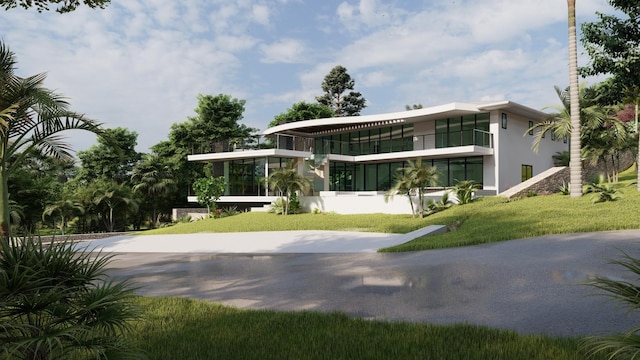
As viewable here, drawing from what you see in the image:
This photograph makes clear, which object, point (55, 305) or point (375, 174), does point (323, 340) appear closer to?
point (55, 305)

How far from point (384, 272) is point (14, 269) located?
6849mm

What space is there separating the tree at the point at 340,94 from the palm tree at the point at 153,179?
30.9 m

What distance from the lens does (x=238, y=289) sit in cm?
751

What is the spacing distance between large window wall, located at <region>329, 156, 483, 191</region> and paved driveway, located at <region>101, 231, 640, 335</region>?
16140 millimetres

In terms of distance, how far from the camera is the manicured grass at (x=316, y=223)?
17766 mm

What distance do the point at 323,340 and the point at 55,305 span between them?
2.68m

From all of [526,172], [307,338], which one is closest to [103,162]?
[526,172]

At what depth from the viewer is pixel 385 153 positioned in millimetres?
29750

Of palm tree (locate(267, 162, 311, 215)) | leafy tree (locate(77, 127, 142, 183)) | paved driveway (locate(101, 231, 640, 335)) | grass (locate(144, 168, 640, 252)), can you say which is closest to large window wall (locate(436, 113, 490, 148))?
grass (locate(144, 168, 640, 252))

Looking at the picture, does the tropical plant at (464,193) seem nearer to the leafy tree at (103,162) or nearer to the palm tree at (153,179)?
the palm tree at (153,179)

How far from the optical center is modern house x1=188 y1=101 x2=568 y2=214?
24.7 m

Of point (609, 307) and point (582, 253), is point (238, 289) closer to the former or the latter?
point (609, 307)

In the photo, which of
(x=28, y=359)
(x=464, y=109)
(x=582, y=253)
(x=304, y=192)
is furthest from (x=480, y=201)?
(x=28, y=359)

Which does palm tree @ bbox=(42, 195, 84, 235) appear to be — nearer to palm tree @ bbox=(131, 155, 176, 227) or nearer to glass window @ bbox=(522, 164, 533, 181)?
palm tree @ bbox=(131, 155, 176, 227)
